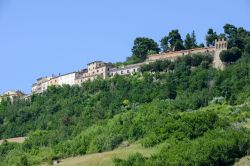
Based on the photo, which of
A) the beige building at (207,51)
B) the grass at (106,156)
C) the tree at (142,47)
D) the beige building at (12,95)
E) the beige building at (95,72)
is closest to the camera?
the grass at (106,156)

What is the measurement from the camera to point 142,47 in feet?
298

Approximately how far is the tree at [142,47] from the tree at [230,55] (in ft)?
48.4

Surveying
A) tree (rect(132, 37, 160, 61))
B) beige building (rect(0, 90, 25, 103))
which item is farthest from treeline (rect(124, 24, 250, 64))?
beige building (rect(0, 90, 25, 103))

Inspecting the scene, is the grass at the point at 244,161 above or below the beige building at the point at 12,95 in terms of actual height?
below

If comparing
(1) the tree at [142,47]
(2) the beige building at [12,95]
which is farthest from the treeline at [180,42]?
(2) the beige building at [12,95]

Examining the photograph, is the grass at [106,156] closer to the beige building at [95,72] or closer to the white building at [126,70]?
the white building at [126,70]

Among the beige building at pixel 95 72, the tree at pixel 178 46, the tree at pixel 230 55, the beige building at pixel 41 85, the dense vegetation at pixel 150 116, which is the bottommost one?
the dense vegetation at pixel 150 116

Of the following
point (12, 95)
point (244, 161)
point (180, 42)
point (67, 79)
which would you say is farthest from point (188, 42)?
point (244, 161)

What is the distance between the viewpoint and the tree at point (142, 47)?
90.6 meters

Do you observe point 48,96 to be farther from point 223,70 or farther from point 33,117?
point 223,70

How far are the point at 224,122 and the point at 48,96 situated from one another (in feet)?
103

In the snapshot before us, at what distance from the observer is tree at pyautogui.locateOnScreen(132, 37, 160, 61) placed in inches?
3565

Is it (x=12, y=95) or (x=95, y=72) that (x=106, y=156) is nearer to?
(x=95, y=72)

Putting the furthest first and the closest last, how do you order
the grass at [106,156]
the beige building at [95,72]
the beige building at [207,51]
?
1. the beige building at [95,72]
2. the beige building at [207,51]
3. the grass at [106,156]
